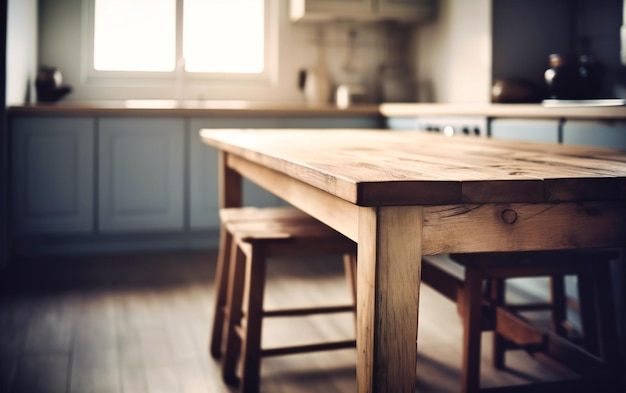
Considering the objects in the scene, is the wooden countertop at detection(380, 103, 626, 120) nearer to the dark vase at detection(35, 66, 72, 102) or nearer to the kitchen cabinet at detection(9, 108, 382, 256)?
the kitchen cabinet at detection(9, 108, 382, 256)

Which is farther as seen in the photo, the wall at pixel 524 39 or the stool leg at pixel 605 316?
the wall at pixel 524 39

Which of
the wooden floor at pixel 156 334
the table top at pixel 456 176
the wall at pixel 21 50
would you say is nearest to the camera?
the table top at pixel 456 176

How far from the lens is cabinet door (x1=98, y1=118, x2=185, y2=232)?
402cm

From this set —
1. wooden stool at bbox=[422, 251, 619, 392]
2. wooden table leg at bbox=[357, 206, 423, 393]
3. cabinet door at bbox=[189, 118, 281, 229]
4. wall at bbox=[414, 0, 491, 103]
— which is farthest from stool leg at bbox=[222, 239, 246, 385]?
wall at bbox=[414, 0, 491, 103]

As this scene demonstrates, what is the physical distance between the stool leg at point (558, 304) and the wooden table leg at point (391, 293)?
1.33m

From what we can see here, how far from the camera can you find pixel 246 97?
16.0 ft

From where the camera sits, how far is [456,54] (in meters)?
4.34

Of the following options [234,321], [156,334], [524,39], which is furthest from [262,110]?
[234,321]

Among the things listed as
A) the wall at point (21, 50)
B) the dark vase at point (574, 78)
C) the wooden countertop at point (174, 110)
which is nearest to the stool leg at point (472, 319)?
the dark vase at point (574, 78)

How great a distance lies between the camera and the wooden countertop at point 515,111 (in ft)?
7.59

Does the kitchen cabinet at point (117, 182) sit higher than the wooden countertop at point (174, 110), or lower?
lower

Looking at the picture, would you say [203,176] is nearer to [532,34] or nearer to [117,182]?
[117,182]

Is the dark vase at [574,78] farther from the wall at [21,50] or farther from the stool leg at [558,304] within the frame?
the wall at [21,50]

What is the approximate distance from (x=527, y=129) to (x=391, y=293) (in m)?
2.08
